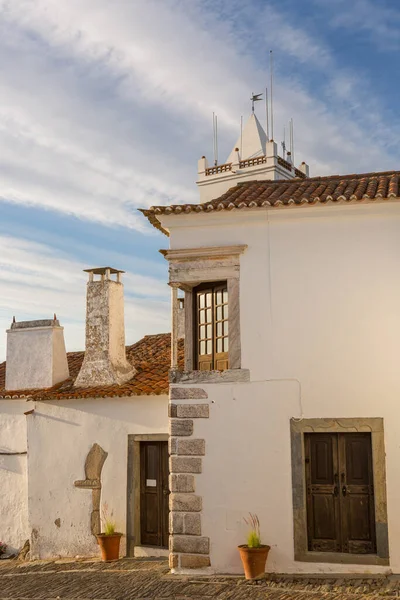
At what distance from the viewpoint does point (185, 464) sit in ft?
35.1

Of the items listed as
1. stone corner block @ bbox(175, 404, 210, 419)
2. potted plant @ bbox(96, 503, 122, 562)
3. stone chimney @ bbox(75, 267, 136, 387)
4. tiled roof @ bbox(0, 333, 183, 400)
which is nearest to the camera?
stone corner block @ bbox(175, 404, 210, 419)

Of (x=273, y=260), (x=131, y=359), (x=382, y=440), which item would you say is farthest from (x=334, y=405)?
(x=131, y=359)

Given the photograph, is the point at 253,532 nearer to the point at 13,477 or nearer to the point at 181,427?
the point at 181,427

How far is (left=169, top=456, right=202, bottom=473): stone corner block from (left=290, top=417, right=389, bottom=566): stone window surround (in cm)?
138

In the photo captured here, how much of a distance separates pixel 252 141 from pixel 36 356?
26070mm

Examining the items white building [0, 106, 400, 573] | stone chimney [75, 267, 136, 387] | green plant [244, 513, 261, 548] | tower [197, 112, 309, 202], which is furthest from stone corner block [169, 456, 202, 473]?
tower [197, 112, 309, 202]

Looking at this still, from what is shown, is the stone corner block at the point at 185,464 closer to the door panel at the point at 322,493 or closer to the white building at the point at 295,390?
the white building at the point at 295,390

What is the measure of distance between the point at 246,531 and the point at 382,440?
228 cm

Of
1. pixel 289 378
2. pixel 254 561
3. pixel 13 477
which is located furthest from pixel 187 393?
pixel 13 477

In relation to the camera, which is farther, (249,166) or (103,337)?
(249,166)

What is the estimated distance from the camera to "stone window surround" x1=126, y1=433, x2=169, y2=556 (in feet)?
40.9

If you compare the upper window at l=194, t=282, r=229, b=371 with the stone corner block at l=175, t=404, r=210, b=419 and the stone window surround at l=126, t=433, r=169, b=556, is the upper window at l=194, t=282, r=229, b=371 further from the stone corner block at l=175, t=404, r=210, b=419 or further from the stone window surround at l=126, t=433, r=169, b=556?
the stone window surround at l=126, t=433, r=169, b=556

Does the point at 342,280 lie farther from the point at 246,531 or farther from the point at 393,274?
the point at 246,531

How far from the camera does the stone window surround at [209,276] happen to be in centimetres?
1076
